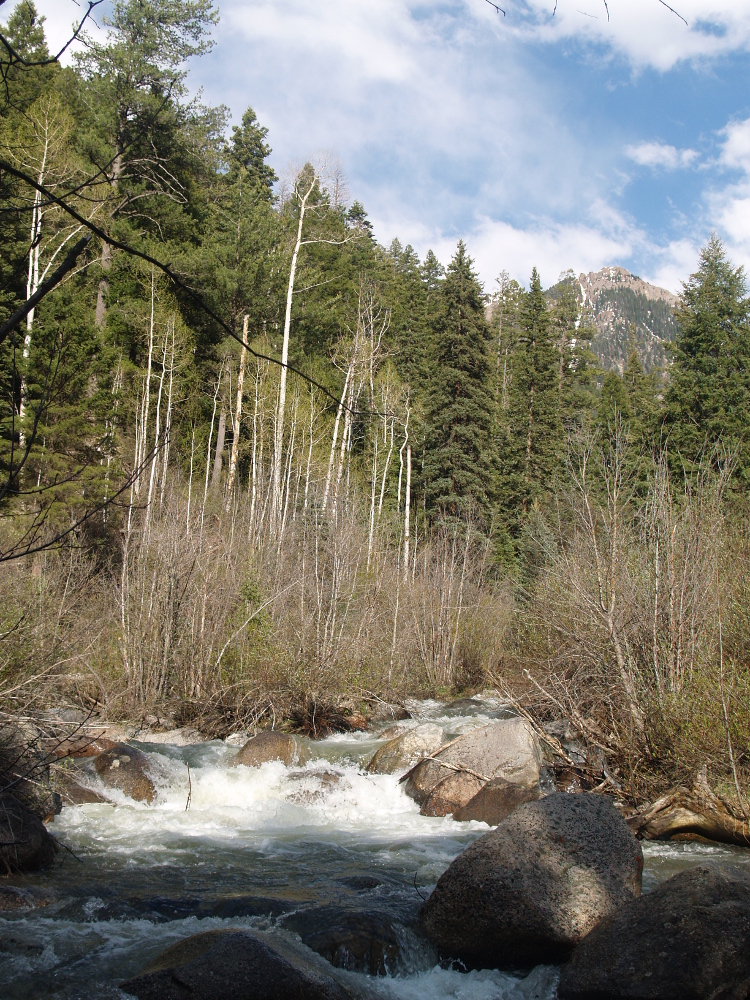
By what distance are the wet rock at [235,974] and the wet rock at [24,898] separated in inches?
66.6

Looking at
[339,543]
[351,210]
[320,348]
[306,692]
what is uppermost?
[351,210]

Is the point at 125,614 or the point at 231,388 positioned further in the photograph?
the point at 231,388

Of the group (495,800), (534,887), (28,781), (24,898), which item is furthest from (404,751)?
(24,898)

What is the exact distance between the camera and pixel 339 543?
1603cm

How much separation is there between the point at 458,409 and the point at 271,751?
25487mm

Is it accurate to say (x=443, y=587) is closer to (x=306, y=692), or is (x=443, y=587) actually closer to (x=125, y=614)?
(x=306, y=692)

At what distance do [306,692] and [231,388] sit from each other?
20757 millimetres

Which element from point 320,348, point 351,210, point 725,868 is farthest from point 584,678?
point 351,210

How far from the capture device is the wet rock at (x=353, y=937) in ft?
18.6

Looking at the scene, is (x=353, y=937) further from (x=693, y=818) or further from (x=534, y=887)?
(x=693, y=818)

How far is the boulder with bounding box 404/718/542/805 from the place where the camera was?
32.0 feet

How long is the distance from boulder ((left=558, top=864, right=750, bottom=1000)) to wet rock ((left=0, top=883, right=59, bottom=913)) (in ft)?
13.6

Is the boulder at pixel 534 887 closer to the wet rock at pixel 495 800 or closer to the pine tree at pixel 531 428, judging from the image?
the wet rock at pixel 495 800

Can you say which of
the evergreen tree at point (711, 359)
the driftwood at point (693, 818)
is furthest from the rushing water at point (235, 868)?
the evergreen tree at point (711, 359)
